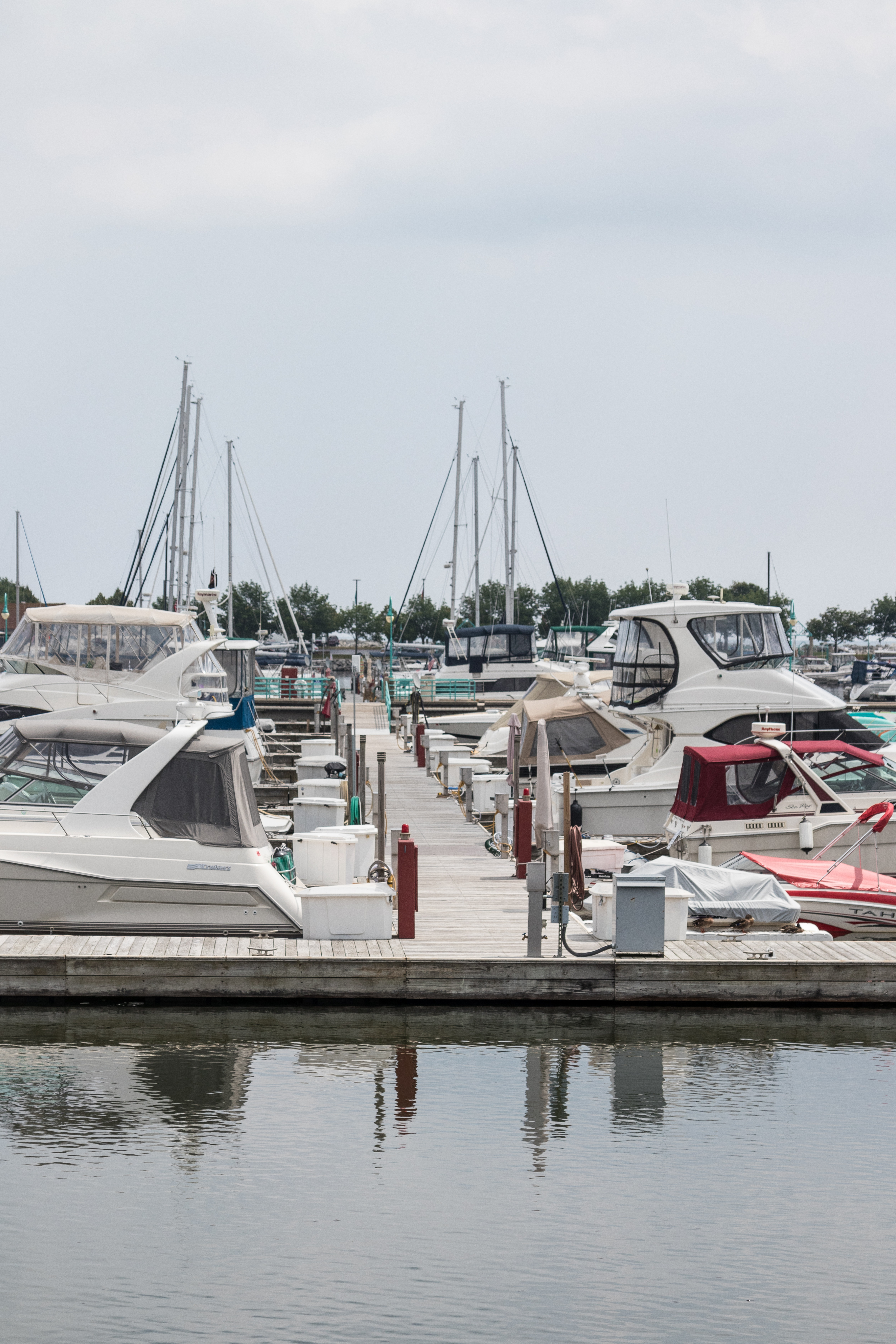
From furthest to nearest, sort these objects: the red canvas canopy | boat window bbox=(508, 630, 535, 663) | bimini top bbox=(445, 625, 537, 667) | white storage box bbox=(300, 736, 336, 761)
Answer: boat window bbox=(508, 630, 535, 663) < bimini top bbox=(445, 625, 537, 667) < white storage box bbox=(300, 736, 336, 761) < the red canvas canopy

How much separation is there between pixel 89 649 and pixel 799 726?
42.2 ft

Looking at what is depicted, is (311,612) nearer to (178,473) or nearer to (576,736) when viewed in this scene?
(178,473)

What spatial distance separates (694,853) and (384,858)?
14.0 feet

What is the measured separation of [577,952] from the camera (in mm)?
13477

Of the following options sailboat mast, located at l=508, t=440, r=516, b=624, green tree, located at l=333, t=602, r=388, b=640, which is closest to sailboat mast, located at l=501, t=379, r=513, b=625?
sailboat mast, located at l=508, t=440, r=516, b=624

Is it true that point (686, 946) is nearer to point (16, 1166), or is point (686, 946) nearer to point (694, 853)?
point (694, 853)

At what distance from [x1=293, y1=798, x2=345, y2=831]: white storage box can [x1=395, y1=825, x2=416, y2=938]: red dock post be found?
532 centimetres

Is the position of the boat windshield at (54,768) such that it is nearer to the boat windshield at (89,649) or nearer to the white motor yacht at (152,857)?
the white motor yacht at (152,857)

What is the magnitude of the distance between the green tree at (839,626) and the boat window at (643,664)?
10917 cm

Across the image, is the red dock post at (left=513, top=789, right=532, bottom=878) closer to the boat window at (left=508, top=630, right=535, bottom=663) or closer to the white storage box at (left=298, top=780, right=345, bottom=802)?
the white storage box at (left=298, top=780, right=345, bottom=802)

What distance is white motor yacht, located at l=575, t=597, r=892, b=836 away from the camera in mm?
24469

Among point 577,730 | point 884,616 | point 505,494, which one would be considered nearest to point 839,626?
point 884,616

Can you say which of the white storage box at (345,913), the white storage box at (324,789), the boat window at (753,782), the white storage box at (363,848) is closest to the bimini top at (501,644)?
the white storage box at (324,789)

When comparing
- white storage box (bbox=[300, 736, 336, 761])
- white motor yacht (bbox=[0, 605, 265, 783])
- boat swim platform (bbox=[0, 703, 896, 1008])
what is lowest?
boat swim platform (bbox=[0, 703, 896, 1008])
